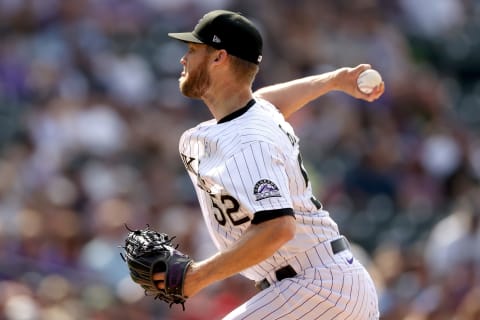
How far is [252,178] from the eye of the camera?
391 cm

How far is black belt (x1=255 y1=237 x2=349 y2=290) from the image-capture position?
14.0 ft

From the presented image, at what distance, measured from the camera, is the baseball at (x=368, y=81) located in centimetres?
470

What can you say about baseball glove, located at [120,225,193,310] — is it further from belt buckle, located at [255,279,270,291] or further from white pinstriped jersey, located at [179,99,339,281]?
belt buckle, located at [255,279,270,291]

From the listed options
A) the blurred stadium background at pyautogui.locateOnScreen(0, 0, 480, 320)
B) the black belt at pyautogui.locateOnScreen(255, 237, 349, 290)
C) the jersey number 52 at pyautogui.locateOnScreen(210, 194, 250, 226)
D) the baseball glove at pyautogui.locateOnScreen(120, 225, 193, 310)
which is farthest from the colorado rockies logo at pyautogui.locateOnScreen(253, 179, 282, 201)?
the blurred stadium background at pyautogui.locateOnScreen(0, 0, 480, 320)

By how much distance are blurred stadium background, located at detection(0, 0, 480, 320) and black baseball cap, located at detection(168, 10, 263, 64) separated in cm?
356

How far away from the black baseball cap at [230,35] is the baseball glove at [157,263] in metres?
0.84

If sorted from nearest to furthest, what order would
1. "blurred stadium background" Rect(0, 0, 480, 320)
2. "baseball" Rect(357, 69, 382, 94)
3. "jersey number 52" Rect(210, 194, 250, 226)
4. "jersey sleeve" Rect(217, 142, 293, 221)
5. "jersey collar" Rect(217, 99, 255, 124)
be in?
"jersey sleeve" Rect(217, 142, 293, 221) < "jersey number 52" Rect(210, 194, 250, 226) < "jersey collar" Rect(217, 99, 255, 124) < "baseball" Rect(357, 69, 382, 94) < "blurred stadium background" Rect(0, 0, 480, 320)

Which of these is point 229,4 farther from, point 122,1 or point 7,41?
point 7,41

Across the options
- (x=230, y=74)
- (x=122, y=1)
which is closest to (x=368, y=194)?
(x=122, y=1)

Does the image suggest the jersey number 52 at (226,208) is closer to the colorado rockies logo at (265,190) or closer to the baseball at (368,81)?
the colorado rockies logo at (265,190)

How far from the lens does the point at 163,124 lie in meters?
9.98

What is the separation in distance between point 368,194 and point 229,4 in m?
3.49

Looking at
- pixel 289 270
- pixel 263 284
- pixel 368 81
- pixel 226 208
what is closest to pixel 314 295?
pixel 289 270

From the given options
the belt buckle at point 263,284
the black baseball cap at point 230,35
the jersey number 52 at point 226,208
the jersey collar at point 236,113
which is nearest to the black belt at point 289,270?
the belt buckle at point 263,284
